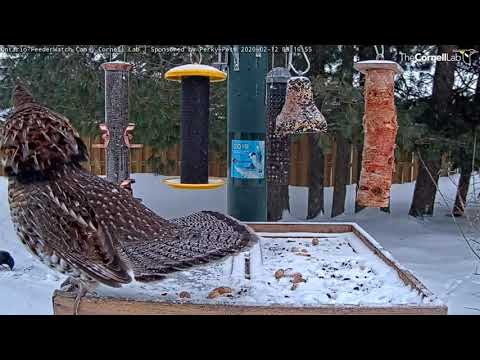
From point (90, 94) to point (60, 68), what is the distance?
0.60 ft

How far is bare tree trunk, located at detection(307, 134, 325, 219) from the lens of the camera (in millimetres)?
2512

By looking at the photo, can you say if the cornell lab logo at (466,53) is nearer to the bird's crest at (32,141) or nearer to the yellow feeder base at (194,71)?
the yellow feeder base at (194,71)

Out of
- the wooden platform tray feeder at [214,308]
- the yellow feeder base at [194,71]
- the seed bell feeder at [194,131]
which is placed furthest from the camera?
the seed bell feeder at [194,131]

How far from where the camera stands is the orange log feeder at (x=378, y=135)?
1582 mm

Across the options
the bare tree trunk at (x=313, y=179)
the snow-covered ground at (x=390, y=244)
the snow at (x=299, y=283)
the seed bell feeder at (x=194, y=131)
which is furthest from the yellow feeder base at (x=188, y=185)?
the bare tree trunk at (x=313, y=179)

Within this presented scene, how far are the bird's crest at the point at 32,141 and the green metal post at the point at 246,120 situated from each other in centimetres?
65

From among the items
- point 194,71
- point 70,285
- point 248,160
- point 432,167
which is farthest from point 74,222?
point 432,167

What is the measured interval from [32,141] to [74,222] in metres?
0.22

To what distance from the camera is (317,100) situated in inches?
90.7

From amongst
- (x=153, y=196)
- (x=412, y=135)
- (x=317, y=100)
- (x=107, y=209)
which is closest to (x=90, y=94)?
(x=153, y=196)

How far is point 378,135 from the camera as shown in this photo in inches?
63.1

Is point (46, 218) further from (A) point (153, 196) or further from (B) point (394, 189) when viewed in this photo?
(B) point (394, 189)

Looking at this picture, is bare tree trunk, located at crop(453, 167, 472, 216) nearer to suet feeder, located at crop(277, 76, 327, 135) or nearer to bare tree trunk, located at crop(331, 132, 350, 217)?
bare tree trunk, located at crop(331, 132, 350, 217)

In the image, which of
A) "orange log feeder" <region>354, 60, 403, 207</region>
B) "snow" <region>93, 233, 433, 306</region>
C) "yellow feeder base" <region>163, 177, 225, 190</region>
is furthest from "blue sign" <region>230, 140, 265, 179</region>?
Answer: "orange log feeder" <region>354, 60, 403, 207</region>
